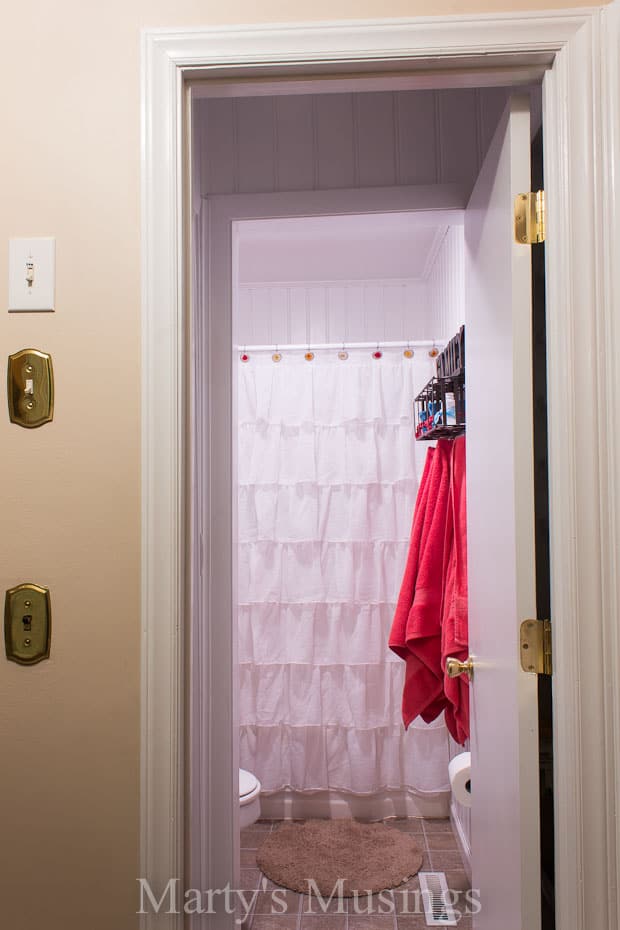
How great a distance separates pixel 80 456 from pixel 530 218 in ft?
2.70

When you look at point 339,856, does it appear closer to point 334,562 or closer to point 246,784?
point 246,784

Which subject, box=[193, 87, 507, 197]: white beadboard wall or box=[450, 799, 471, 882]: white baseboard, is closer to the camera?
box=[193, 87, 507, 197]: white beadboard wall

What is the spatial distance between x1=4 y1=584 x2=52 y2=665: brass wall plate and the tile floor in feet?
5.95

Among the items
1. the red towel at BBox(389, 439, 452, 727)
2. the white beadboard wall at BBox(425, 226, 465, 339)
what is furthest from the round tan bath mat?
the white beadboard wall at BBox(425, 226, 465, 339)

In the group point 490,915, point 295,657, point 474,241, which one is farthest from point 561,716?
point 295,657

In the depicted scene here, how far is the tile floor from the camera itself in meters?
2.26

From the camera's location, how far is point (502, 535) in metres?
1.21

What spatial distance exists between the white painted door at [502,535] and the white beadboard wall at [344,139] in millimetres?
305

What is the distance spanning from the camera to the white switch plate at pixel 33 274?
3.35ft

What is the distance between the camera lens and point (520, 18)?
100 cm

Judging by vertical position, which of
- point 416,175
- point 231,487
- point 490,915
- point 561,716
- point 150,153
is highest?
point 416,175

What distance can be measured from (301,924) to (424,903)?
45 cm

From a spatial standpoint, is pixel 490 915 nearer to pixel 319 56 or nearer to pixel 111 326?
pixel 111 326

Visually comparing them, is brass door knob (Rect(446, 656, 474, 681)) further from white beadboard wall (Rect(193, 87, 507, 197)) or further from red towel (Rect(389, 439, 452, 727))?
white beadboard wall (Rect(193, 87, 507, 197))
